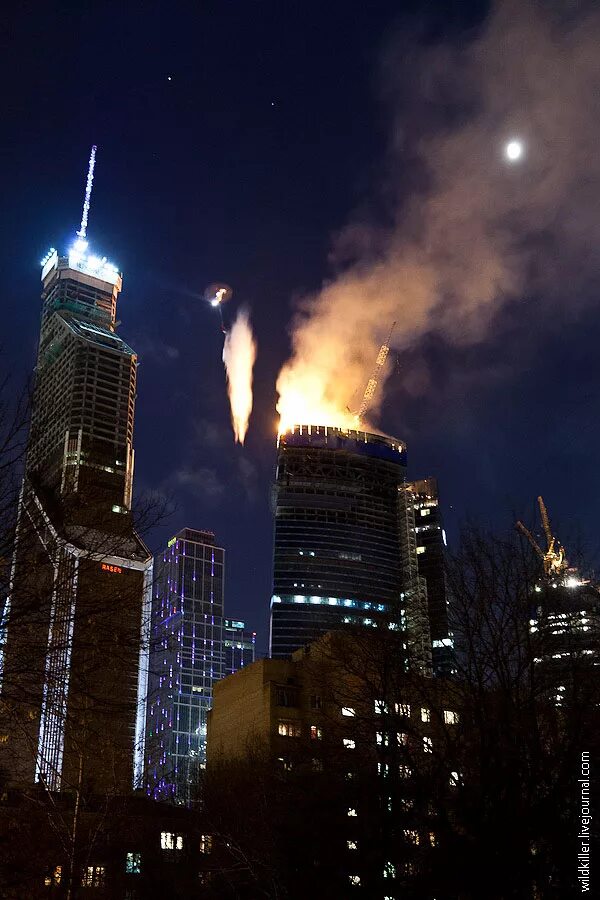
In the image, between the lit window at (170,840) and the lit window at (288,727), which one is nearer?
the lit window at (170,840)

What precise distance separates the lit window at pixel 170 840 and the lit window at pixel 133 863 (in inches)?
111

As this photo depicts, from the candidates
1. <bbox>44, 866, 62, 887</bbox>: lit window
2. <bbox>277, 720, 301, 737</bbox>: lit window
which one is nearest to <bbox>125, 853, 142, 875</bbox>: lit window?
<bbox>44, 866, 62, 887</bbox>: lit window

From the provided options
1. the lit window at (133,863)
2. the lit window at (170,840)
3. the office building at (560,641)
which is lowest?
the lit window at (133,863)

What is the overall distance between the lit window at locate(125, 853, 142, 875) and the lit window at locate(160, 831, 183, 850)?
9.29ft

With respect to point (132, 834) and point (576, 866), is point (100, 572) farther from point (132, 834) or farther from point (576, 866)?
point (132, 834)

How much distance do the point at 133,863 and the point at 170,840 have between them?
14.4 ft

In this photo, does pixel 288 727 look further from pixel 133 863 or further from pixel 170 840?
pixel 133 863

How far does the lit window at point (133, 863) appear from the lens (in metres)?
53.1

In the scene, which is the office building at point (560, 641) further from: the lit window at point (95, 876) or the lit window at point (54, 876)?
the lit window at point (95, 876)

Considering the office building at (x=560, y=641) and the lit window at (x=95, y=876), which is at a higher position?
the office building at (x=560, y=641)

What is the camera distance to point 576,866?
1777 centimetres

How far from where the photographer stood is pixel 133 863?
2140 inches

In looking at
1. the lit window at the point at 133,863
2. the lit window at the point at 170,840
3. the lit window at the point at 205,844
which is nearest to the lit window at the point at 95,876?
the lit window at the point at 133,863

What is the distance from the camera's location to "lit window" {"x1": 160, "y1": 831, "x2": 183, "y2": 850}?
57.5 metres
